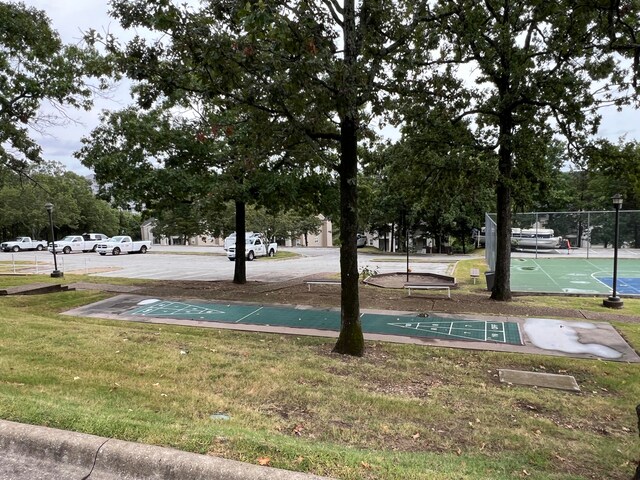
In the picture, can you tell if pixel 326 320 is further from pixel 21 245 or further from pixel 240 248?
pixel 21 245

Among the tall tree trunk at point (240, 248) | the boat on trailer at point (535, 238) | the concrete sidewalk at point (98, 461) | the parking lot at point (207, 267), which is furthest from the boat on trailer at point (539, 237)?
the concrete sidewalk at point (98, 461)

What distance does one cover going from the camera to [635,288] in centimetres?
1609

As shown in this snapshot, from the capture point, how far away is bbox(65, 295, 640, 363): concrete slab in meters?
Answer: 7.62

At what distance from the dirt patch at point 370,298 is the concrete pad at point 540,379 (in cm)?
476

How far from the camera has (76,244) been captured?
44.3m

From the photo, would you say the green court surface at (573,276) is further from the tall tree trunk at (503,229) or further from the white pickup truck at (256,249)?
the white pickup truck at (256,249)

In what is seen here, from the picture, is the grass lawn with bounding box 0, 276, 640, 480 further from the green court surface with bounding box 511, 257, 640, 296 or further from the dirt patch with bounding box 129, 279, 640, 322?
the green court surface with bounding box 511, 257, 640, 296

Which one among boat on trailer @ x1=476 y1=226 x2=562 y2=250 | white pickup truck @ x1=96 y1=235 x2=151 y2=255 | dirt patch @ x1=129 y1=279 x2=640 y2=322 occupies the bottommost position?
dirt patch @ x1=129 y1=279 x2=640 y2=322

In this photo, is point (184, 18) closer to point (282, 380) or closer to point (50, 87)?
point (282, 380)

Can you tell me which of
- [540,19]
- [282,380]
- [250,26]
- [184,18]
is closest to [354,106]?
[250,26]

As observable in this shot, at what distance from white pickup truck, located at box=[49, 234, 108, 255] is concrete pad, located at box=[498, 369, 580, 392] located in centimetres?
4517

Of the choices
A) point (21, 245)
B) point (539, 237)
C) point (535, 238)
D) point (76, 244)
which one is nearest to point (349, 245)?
point (535, 238)

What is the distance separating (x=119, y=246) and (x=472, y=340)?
39.5 metres

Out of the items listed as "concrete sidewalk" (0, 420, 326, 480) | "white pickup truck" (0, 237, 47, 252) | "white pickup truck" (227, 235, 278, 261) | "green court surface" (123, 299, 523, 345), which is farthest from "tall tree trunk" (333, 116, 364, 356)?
"white pickup truck" (0, 237, 47, 252)
